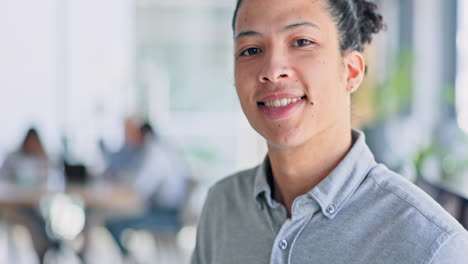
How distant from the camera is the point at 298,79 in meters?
1.21

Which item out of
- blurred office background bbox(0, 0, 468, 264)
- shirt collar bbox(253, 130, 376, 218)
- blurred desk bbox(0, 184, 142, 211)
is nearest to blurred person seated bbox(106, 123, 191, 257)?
blurred desk bbox(0, 184, 142, 211)

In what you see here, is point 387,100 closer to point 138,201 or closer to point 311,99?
point 138,201

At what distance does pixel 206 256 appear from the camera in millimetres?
1517

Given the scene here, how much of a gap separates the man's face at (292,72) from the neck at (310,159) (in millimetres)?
25

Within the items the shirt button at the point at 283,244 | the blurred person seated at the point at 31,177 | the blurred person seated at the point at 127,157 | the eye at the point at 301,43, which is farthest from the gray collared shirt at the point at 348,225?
the blurred person seated at the point at 127,157

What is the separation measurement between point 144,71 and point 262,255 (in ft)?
22.7

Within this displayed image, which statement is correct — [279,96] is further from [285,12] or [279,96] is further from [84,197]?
[84,197]

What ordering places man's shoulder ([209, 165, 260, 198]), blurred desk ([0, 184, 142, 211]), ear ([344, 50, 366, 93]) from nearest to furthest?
1. ear ([344, 50, 366, 93])
2. man's shoulder ([209, 165, 260, 198])
3. blurred desk ([0, 184, 142, 211])

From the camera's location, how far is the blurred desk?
13.9ft

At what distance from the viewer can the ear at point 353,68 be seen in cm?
129

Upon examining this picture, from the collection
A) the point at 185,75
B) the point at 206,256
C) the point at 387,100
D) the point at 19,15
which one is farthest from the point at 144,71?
the point at 206,256

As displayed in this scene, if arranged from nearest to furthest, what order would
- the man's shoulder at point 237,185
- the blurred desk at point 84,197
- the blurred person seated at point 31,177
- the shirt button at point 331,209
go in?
1. the shirt button at point 331,209
2. the man's shoulder at point 237,185
3. the blurred desk at point 84,197
4. the blurred person seated at point 31,177

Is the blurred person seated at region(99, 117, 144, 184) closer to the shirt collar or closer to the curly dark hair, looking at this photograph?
the curly dark hair

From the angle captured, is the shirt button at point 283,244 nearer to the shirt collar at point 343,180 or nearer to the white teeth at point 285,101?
the shirt collar at point 343,180
